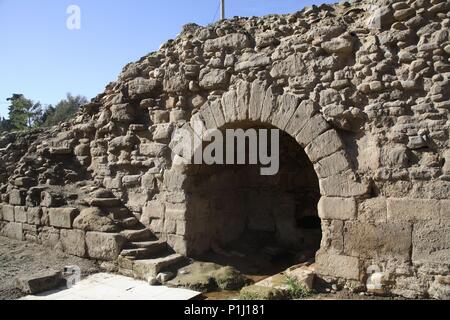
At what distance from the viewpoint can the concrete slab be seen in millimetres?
4312

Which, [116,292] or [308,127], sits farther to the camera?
[116,292]

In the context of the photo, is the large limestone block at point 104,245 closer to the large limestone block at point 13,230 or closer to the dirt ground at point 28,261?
the dirt ground at point 28,261

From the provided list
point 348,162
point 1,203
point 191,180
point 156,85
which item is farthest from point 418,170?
point 1,203

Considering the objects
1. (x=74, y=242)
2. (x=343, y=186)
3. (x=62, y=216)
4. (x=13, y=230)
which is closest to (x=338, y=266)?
(x=343, y=186)

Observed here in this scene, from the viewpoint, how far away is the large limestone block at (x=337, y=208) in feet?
13.5

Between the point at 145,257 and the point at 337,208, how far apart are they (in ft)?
8.62

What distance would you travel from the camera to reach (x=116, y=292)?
14.7 feet

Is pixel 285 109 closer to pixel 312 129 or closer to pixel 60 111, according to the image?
pixel 312 129

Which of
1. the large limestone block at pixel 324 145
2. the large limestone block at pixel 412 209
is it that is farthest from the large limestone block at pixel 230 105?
the large limestone block at pixel 412 209

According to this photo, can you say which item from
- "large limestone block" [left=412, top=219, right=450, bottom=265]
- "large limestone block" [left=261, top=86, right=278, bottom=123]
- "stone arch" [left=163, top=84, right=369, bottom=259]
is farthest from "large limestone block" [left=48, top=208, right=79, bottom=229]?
"large limestone block" [left=412, top=219, right=450, bottom=265]

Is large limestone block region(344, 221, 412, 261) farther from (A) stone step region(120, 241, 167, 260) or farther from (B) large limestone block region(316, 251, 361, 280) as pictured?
(A) stone step region(120, 241, 167, 260)

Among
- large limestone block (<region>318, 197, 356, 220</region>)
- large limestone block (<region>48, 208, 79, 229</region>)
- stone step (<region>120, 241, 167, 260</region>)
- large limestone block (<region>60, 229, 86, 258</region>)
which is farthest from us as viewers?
large limestone block (<region>48, 208, 79, 229</region>)

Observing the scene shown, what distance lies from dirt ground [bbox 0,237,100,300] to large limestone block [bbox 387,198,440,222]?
152 inches
